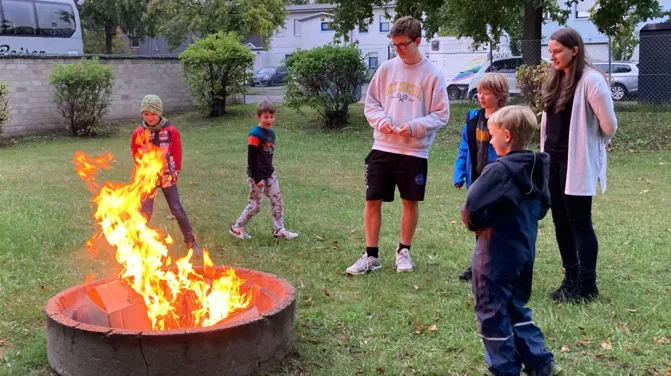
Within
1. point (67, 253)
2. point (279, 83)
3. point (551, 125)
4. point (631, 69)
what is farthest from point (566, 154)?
point (279, 83)

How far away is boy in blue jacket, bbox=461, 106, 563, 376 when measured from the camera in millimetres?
3221

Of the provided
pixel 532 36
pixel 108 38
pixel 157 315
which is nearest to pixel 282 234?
pixel 157 315

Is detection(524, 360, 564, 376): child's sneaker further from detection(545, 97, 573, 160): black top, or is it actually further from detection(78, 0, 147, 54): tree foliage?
detection(78, 0, 147, 54): tree foliage

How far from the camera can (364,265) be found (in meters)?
5.56

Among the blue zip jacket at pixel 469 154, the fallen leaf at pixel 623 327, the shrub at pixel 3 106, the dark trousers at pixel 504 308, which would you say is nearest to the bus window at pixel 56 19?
the shrub at pixel 3 106

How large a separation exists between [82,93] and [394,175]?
1385 cm

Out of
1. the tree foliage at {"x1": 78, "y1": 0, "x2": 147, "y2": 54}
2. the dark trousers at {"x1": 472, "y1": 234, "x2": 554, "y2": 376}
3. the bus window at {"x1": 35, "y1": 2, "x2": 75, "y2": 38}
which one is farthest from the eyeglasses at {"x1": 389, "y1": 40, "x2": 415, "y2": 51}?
the tree foliage at {"x1": 78, "y1": 0, "x2": 147, "y2": 54}

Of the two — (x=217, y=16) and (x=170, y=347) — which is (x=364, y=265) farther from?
(x=217, y=16)

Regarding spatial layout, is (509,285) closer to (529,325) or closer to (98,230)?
(529,325)

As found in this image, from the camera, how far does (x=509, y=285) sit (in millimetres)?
3275

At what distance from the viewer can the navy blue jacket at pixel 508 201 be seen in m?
3.20

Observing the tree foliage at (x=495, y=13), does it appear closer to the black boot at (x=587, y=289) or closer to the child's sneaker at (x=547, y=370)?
the black boot at (x=587, y=289)

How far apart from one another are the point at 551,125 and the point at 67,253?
4412 mm

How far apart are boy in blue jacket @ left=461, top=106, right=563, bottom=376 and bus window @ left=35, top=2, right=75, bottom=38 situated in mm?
23776
